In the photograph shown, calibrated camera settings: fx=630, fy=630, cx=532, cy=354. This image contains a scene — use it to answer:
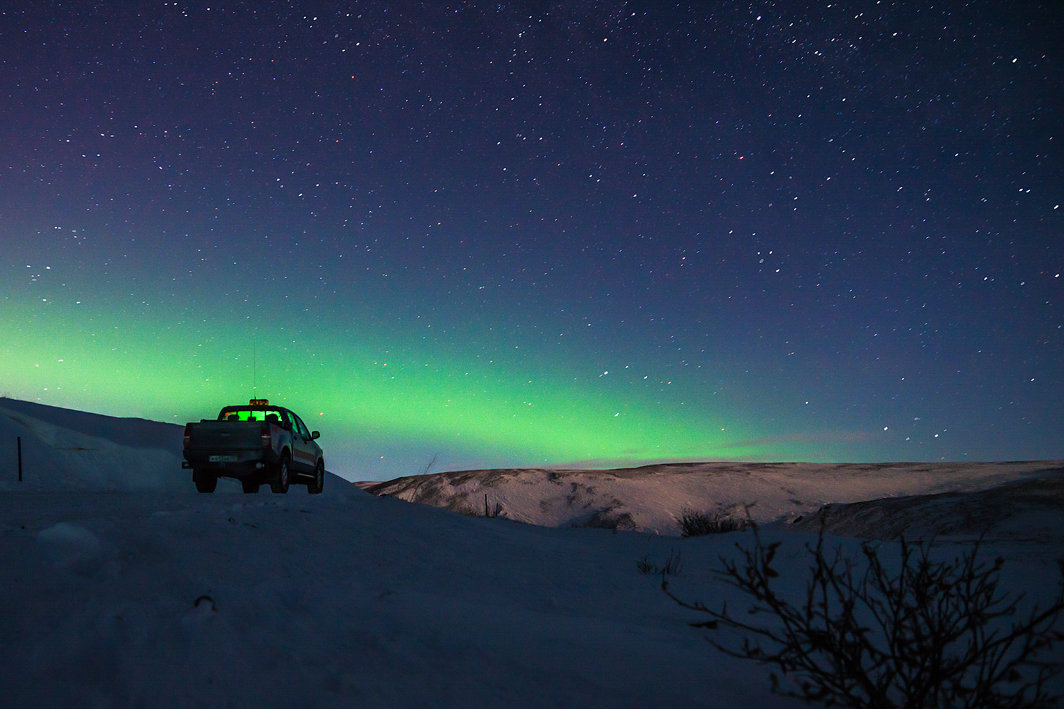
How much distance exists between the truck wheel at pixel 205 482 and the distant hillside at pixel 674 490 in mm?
14373

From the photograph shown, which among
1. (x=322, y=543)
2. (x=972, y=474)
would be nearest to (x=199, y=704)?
(x=322, y=543)

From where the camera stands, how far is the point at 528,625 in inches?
129

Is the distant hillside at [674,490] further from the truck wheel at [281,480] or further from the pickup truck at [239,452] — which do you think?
the pickup truck at [239,452]

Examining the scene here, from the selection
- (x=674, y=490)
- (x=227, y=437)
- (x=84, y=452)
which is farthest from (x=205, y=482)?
(x=674, y=490)

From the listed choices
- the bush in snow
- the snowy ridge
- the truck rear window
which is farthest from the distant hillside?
the bush in snow

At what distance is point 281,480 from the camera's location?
39.7 ft

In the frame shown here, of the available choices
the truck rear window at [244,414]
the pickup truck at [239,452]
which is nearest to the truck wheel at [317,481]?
the truck rear window at [244,414]

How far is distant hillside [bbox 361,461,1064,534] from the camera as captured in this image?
27.9 meters

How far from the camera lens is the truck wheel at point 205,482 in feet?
39.6

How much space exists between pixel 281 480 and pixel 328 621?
32.2 ft

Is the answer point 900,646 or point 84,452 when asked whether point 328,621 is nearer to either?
point 900,646

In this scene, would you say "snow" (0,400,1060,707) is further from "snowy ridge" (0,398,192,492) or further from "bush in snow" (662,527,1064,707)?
"snowy ridge" (0,398,192,492)

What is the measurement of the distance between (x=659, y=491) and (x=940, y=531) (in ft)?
66.0

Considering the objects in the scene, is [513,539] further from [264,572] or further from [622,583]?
[264,572]
